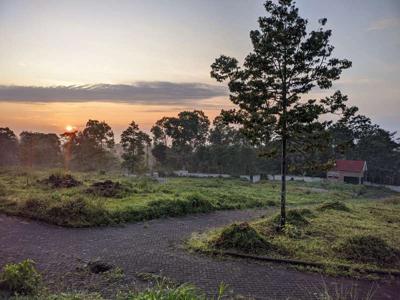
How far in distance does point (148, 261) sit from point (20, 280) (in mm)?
3653

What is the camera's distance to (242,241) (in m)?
11.0

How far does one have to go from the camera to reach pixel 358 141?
2304 inches

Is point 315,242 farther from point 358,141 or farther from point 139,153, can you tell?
point 358,141

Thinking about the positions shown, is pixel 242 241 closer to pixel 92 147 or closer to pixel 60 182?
pixel 60 182

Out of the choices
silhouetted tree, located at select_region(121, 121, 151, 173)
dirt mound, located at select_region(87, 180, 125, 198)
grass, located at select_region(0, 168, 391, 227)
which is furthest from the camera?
silhouetted tree, located at select_region(121, 121, 151, 173)

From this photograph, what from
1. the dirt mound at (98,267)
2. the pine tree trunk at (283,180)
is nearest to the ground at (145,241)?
the dirt mound at (98,267)

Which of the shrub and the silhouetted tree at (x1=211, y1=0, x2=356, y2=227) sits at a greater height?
the silhouetted tree at (x1=211, y1=0, x2=356, y2=227)

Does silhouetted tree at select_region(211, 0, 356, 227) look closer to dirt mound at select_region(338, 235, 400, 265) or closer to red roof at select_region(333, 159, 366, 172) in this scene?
dirt mound at select_region(338, 235, 400, 265)

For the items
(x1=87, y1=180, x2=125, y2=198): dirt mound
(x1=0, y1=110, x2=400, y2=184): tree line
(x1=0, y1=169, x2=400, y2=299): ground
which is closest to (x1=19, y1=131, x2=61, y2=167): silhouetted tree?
(x1=0, y1=110, x2=400, y2=184): tree line

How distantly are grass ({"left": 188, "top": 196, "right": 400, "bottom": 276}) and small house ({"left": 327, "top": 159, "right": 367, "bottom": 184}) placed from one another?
34.3 meters

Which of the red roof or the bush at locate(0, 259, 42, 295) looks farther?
the red roof

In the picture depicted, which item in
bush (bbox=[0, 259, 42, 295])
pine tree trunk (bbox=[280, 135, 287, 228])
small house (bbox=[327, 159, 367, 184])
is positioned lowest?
small house (bbox=[327, 159, 367, 184])

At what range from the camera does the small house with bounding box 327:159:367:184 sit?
1959 inches

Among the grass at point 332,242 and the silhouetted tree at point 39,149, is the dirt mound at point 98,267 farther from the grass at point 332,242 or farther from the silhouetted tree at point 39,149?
the silhouetted tree at point 39,149
